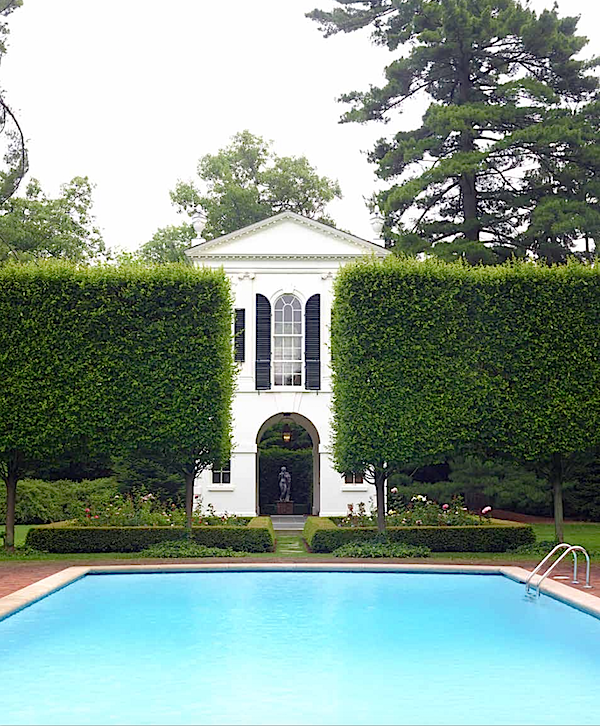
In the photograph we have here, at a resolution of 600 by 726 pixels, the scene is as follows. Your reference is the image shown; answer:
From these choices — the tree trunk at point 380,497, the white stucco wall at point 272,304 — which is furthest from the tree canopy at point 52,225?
the tree trunk at point 380,497

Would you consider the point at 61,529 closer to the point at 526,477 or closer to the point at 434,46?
the point at 526,477

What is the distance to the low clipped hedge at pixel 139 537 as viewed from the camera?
2075cm

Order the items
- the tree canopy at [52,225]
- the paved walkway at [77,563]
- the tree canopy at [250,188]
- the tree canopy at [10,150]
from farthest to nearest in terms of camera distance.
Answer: the tree canopy at [250,188] → the tree canopy at [52,225] → the tree canopy at [10,150] → the paved walkway at [77,563]

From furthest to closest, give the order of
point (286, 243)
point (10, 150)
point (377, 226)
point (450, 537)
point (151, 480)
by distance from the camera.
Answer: point (377, 226) → point (151, 480) → point (286, 243) → point (10, 150) → point (450, 537)

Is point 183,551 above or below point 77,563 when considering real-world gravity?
above

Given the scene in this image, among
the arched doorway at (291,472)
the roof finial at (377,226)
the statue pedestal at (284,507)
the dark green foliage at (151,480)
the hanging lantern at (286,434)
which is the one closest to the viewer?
the dark green foliage at (151,480)

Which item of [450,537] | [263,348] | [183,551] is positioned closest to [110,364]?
[183,551]

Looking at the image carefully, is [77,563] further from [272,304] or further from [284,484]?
[284,484]

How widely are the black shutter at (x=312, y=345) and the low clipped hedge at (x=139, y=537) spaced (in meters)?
8.99

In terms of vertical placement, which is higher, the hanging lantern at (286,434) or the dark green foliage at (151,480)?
the hanging lantern at (286,434)

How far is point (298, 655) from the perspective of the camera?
35.1ft

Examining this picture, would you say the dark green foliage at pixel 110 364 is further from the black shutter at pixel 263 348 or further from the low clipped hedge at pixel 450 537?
the black shutter at pixel 263 348

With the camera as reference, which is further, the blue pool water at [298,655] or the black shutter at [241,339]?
the black shutter at [241,339]

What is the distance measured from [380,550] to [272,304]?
11.9 metres
